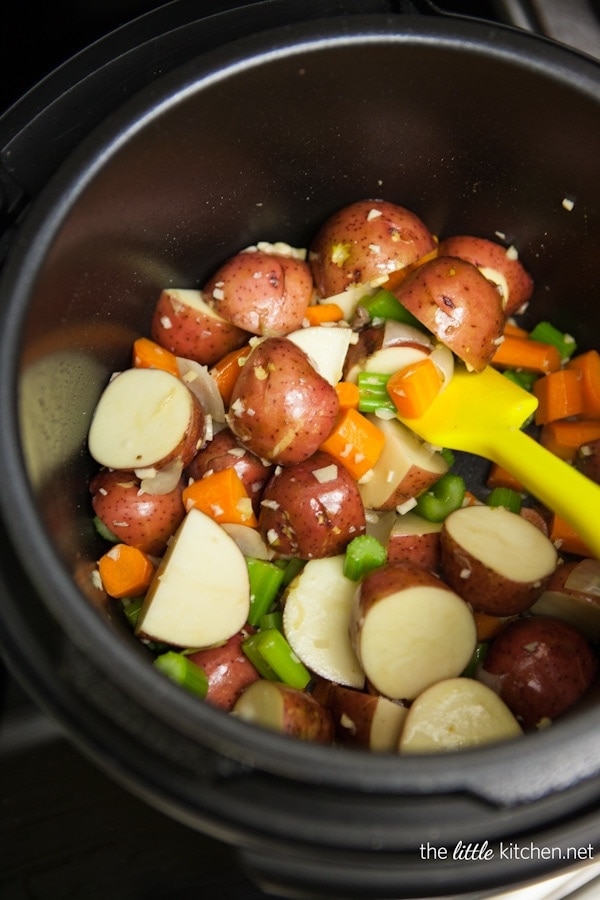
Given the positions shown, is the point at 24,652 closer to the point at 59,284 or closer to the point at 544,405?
the point at 59,284

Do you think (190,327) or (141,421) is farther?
(190,327)

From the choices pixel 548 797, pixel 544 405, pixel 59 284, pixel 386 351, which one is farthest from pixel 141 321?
pixel 548 797

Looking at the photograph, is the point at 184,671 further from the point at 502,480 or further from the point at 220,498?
the point at 502,480

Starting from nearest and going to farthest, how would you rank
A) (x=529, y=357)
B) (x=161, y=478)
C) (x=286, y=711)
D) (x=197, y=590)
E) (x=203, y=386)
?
1. (x=286, y=711)
2. (x=197, y=590)
3. (x=161, y=478)
4. (x=203, y=386)
5. (x=529, y=357)

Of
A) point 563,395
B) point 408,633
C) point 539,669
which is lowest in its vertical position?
point 539,669

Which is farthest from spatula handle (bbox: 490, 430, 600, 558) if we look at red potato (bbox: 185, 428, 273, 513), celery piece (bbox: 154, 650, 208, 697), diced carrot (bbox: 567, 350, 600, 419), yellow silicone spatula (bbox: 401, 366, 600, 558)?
celery piece (bbox: 154, 650, 208, 697)

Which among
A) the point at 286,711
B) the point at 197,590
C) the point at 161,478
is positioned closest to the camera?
the point at 286,711

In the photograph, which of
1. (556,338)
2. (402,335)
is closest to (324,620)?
(402,335)
